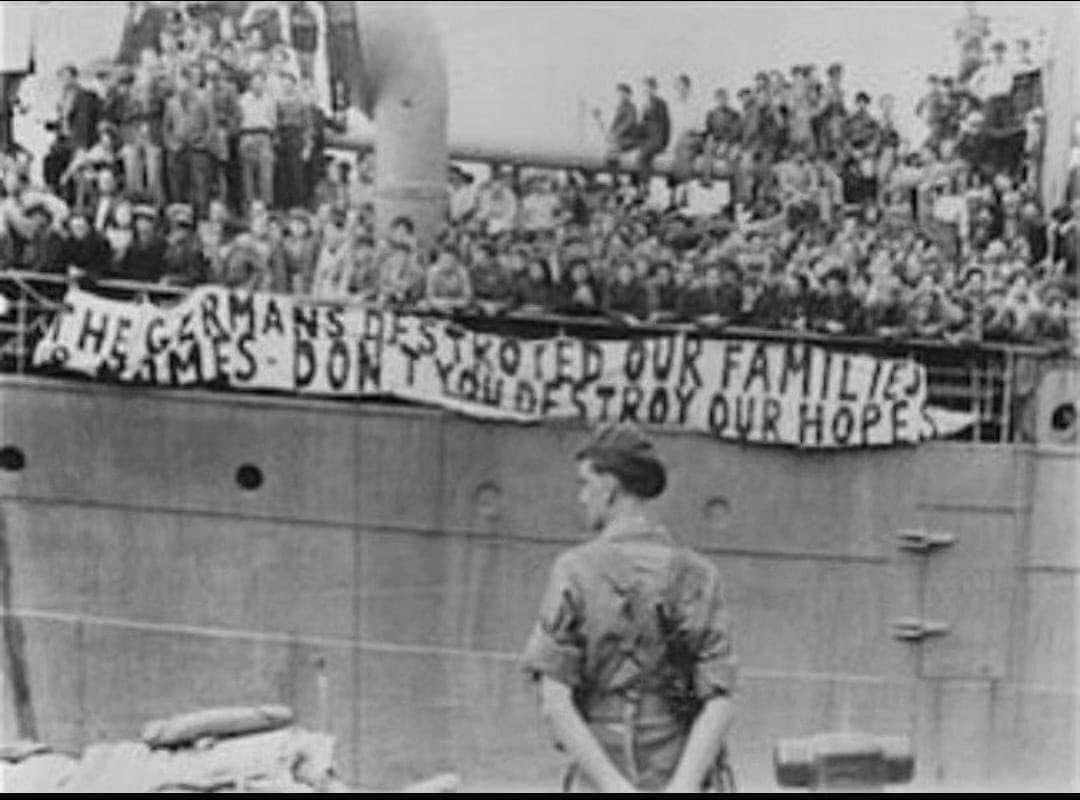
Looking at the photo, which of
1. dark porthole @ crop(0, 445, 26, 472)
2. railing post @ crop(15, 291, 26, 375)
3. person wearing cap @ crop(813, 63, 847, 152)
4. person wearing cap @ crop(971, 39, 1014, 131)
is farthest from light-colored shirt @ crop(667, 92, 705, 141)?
dark porthole @ crop(0, 445, 26, 472)

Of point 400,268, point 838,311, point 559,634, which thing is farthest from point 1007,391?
point 400,268

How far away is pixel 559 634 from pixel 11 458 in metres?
1.52

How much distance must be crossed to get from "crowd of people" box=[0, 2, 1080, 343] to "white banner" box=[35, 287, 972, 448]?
0.07 m

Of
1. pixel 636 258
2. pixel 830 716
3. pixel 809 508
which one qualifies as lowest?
pixel 830 716

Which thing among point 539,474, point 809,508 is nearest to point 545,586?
point 539,474

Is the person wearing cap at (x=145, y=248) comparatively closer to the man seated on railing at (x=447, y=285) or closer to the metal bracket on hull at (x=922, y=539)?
the man seated on railing at (x=447, y=285)

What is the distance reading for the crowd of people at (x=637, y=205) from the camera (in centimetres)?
681

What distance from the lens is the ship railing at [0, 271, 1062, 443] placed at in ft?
22.4

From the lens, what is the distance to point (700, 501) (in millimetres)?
6875

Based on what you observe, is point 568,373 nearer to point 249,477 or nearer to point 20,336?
point 249,477

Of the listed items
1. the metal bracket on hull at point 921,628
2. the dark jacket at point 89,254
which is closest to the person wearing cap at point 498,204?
the dark jacket at point 89,254

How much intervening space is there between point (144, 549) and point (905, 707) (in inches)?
79.9

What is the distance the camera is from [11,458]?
23.0ft

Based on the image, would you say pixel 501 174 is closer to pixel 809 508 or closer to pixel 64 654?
pixel 809 508
